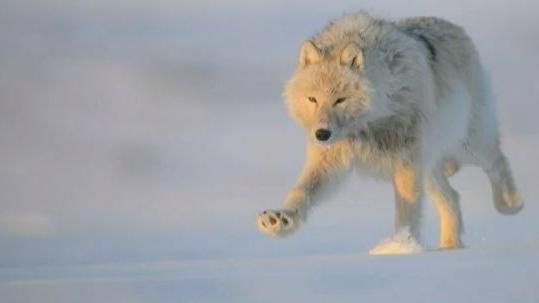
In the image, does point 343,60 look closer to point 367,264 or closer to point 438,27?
point 438,27

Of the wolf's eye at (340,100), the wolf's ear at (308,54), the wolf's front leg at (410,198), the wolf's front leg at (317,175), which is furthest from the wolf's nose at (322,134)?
the wolf's front leg at (410,198)

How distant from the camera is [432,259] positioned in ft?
23.0

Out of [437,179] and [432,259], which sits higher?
[437,179]

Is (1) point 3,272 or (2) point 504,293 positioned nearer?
(2) point 504,293

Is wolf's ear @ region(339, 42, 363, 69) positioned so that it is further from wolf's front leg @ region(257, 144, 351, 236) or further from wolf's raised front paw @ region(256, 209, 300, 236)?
wolf's raised front paw @ region(256, 209, 300, 236)

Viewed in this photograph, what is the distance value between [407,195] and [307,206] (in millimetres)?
811

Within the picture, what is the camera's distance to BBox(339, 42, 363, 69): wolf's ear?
9070 mm

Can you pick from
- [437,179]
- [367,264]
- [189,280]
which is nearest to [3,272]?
[189,280]

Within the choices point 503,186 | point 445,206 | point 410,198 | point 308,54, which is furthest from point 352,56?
point 503,186

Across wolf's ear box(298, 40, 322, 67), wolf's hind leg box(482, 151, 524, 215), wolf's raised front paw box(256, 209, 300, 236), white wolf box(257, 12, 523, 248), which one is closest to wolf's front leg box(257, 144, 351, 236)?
white wolf box(257, 12, 523, 248)

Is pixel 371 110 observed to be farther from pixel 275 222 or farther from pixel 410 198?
pixel 275 222

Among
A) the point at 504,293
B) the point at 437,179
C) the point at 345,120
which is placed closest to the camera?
the point at 504,293

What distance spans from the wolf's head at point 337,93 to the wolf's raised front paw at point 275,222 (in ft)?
2.26

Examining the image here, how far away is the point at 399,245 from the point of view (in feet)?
29.6
